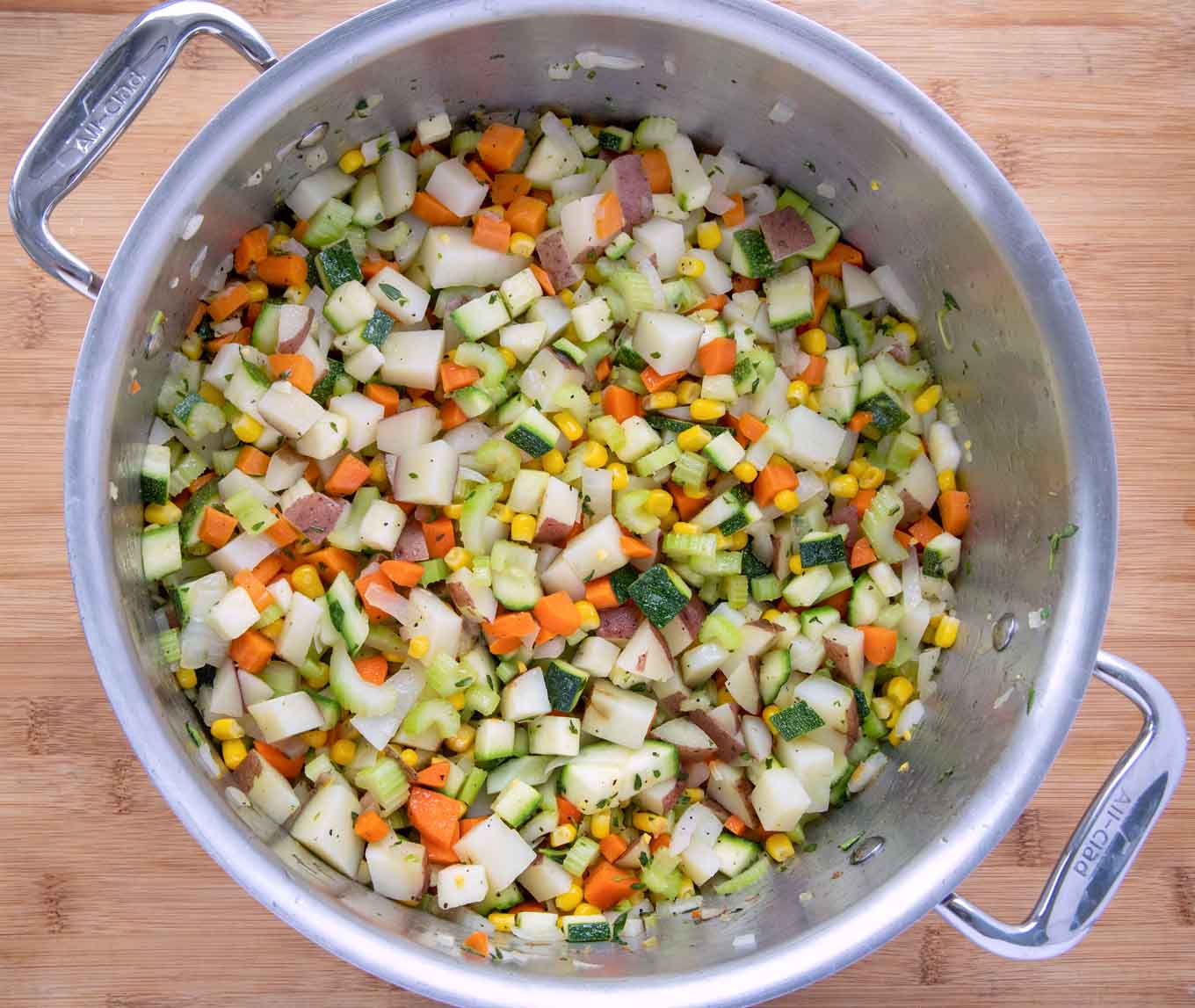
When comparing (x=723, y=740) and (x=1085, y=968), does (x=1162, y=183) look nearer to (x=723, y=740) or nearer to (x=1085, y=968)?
(x=723, y=740)

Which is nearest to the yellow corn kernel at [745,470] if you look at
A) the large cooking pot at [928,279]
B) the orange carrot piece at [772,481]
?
the orange carrot piece at [772,481]

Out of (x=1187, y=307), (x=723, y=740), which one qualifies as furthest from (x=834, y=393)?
(x=1187, y=307)

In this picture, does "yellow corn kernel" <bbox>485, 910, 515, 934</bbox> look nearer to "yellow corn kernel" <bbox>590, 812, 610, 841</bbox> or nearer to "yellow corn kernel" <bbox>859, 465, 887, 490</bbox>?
"yellow corn kernel" <bbox>590, 812, 610, 841</bbox>

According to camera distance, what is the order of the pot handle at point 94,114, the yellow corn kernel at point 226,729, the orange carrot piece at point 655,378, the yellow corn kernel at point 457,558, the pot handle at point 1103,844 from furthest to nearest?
the orange carrot piece at point 655,378 < the yellow corn kernel at point 457,558 < the yellow corn kernel at point 226,729 < the pot handle at point 1103,844 < the pot handle at point 94,114

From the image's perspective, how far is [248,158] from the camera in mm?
1883

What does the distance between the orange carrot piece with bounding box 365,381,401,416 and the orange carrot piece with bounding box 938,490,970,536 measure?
1.16 m

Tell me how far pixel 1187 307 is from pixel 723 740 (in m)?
1.48

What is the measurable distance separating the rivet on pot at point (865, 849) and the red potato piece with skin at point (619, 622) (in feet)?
2.03

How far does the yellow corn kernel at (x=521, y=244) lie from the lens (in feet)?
7.18

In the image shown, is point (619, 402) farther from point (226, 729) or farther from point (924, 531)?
point (226, 729)

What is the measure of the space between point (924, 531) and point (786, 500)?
1.08 ft

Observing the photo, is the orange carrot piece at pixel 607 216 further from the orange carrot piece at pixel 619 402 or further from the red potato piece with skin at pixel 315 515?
the red potato piece with skin at pixel 315 515

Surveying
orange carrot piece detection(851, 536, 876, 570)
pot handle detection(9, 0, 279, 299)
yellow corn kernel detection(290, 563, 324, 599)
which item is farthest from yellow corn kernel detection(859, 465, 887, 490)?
pot handle detection(9, 0, 279, 299)

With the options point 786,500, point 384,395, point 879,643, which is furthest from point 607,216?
point 879,643
